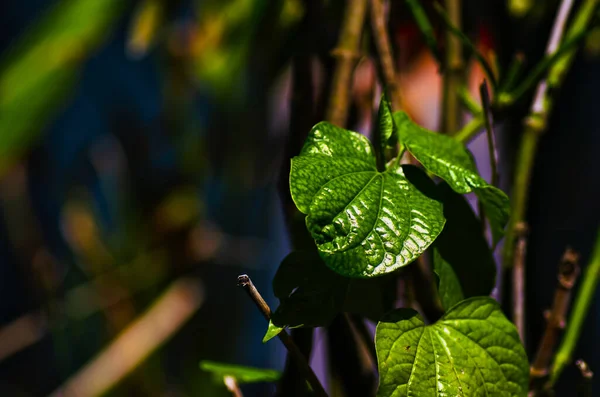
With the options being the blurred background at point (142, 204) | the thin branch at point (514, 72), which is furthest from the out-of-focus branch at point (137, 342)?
the thin branch at point (514, 72)

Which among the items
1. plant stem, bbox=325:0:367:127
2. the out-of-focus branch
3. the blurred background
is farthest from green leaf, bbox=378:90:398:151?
the out-of-focus branch

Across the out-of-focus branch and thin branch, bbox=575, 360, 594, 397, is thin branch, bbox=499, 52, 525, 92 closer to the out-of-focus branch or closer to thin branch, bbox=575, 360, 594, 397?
thin branch, bbox=575, 360, 594, 397

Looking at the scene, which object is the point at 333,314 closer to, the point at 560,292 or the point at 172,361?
the point at 560,292

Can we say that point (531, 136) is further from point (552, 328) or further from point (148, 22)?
point (148, 22)

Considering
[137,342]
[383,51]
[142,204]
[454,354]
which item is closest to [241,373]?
[454,354]

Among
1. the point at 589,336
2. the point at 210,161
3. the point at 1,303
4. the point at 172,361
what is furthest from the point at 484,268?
the point at 1,303
